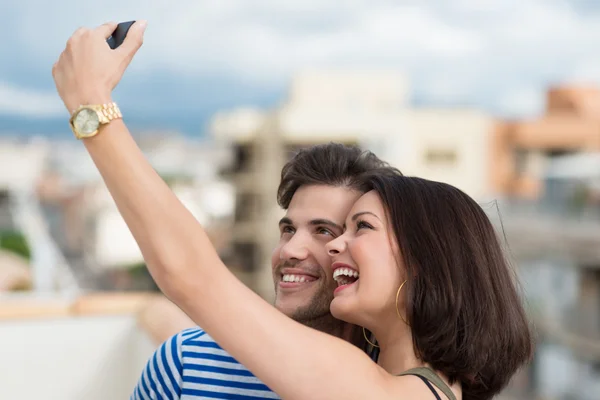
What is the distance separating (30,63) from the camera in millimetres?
83625

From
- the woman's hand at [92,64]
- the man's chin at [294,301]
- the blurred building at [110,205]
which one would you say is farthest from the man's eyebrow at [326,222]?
the blurred building at [110,205]

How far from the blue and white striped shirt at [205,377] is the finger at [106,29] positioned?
0.53 m

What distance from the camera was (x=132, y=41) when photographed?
0.90m

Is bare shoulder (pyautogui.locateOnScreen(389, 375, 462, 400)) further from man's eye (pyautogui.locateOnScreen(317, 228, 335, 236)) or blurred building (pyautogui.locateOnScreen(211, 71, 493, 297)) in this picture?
blurred building (pyautogui.locateOnScreen(211, 71, 493, 297))

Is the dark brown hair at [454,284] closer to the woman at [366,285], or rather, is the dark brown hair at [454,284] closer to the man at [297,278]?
the woman at [366,285]

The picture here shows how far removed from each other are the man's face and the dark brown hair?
32 cm

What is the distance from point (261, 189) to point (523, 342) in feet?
104

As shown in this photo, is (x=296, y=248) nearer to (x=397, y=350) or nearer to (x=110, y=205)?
(x=397, y=350)

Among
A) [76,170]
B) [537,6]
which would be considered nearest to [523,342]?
[76,170]

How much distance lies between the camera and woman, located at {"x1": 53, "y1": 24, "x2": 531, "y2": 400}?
868 mm

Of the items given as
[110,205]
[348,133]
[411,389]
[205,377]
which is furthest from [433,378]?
[348,133]

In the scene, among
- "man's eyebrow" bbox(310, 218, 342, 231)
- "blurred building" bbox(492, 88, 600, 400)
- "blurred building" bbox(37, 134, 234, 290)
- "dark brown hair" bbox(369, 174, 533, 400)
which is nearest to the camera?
"dark brown hair" bbox(369, 174, 533, 400)

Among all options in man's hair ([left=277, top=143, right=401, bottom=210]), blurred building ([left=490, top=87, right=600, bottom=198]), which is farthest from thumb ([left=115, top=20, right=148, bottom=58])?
blurred building ([left=490, top=87, right=600, bottom=198])

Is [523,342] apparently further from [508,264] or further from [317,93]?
[317,93]
